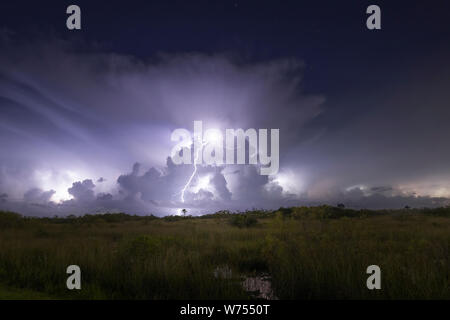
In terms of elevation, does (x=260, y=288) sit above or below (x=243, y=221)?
above

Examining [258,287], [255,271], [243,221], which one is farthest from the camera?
[243,221]

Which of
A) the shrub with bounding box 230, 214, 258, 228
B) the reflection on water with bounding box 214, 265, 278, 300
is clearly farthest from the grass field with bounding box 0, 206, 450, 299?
the shrub with bounding box 230, 214, 258, 228

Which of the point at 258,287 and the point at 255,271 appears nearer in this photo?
the point at 258,287

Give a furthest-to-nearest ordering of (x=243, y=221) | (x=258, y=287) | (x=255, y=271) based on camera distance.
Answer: (x=243, y=221) < (x=255, y=271) < (x=258, y=287)

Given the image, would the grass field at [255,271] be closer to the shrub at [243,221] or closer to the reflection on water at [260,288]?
the reflection on water at [260,288]

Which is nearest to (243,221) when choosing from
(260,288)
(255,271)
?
(255,271)

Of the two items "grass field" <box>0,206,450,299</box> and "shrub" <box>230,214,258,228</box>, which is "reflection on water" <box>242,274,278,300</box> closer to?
"grass field" <box>0,206,450,299</box>

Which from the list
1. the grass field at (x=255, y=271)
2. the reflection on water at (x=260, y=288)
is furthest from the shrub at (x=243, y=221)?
the reflection on water at (x=260, y=288)

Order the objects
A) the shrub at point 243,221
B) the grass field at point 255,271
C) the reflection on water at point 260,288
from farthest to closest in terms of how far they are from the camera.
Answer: the shrub at point 243,221 → the reflection on water at point 260,288 → the grass field at point 255,271

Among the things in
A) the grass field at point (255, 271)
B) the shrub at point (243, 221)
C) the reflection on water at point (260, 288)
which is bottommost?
the shrub at point (243, 221)

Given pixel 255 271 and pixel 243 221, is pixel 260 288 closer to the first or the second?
pixel 255 271
